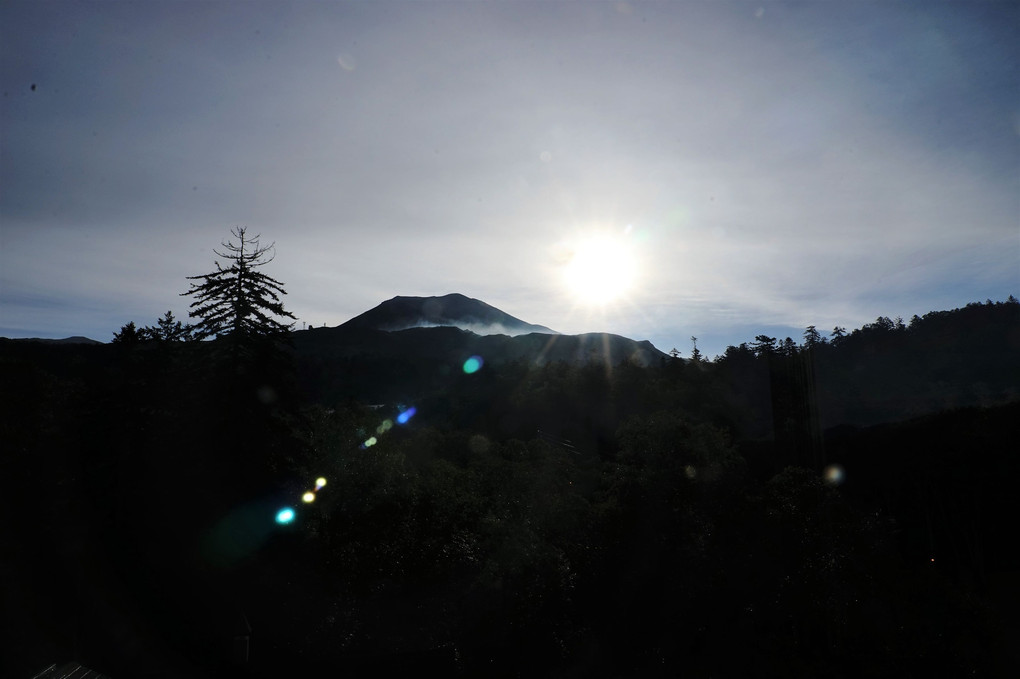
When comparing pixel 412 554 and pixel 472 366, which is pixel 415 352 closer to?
pixel 472 366

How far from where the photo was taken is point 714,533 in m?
14.3

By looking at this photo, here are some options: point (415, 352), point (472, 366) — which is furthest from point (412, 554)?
point (415, 352)

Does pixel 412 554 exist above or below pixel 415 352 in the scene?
below

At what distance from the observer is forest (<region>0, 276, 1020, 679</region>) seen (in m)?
11.0

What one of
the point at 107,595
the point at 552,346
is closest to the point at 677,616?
the point at 107,595

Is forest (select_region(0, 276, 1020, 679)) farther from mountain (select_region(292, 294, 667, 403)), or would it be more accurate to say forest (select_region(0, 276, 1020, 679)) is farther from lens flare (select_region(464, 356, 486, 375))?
mountain (select_region(292, 294, 667, 403))

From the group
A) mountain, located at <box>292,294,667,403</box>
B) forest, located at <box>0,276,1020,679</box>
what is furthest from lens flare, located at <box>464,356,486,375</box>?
forest, located at <box>0,276,1020,679</box>

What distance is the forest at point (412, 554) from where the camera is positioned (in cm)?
1098

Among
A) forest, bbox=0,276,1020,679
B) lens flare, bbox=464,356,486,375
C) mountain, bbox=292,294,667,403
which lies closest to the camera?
forest, bbox=0,276,1020,679

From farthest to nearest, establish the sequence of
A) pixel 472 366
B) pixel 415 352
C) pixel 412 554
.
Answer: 1. pixel 415 352
2. pixel 472 366
3. pixel 412 554

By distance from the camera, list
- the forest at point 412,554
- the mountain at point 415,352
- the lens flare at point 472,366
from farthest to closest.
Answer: the mountain at point 415,352 → the lens flare at point 472,366 → the forest at point 412,554

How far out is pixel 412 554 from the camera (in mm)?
16312

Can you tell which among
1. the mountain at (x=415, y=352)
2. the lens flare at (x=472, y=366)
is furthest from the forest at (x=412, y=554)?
the mountain at (x=415, y=352)

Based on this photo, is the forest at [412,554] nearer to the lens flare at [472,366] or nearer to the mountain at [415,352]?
the lens flare at [472,366]
